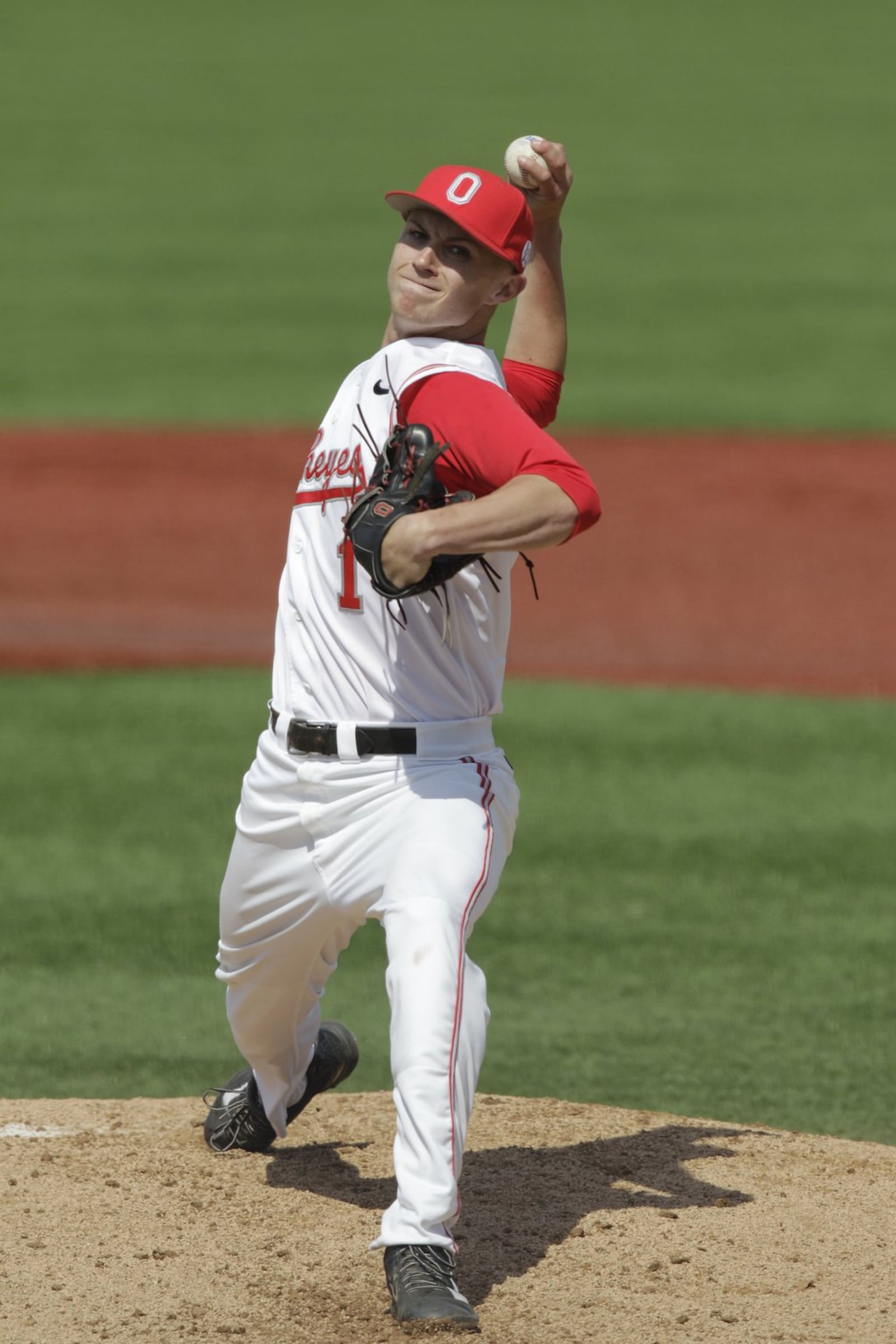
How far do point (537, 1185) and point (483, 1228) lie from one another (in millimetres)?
266

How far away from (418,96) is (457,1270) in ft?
80.0

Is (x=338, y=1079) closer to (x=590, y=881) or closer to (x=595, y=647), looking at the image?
(x=590, y=881)

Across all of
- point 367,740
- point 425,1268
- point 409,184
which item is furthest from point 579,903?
point 409,184

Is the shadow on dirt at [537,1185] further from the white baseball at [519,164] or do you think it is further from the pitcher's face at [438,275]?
the white baseball at [519,164]

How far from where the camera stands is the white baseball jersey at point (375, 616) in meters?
3.72

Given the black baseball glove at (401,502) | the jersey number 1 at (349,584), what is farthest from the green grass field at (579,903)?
the black baseball glove at (401,502)

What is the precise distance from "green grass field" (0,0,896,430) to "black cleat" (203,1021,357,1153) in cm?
1098

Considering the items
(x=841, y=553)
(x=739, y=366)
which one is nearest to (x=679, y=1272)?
(x=841, y=553)

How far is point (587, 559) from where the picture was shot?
11711mm

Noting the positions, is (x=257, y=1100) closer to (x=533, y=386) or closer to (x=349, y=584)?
(x=349, y=584)

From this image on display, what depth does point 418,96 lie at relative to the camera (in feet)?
86.6

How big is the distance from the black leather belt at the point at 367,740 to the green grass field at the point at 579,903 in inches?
64.7

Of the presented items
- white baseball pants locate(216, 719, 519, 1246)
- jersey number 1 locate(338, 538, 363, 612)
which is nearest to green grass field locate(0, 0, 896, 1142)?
white baseball pants locate(216, 719, 519, 1246)

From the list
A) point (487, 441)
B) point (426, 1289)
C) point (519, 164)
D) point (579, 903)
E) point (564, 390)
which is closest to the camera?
point (426, 1289)
